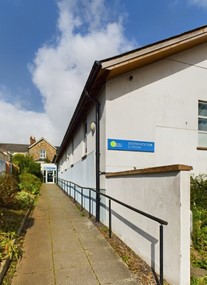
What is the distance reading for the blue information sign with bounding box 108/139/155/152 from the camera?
242 inches

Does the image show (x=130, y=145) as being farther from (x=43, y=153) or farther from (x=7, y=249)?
(x=43, y=153)

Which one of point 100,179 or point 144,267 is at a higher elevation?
point 100,179

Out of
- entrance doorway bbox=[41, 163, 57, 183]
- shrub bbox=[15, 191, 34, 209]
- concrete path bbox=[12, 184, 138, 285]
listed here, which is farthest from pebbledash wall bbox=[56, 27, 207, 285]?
entrance doorway bbox=[41, 163, 57, 183]

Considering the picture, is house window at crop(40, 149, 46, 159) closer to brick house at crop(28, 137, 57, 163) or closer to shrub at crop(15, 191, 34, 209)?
brick house at crop(28, 137, 57, 163)

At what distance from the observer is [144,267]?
3.68 meters

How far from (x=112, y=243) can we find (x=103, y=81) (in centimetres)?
409

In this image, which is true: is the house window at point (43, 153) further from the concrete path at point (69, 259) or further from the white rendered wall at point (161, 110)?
the white rendered wall at point (161, 110)

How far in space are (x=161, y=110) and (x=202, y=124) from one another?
1655mm

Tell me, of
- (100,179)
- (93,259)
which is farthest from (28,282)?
(100,179)

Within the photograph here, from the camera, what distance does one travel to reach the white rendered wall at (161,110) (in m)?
6.26

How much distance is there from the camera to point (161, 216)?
3420mm

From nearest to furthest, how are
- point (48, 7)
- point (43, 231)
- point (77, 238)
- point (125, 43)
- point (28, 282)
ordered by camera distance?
1. point (28, 282)
2. point (77, 238)
3. point (43, 231)
4. point (48, 7)
5. point (125, 43)

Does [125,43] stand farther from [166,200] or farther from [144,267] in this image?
[144,267]

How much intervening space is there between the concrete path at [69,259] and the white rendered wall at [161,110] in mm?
1934
